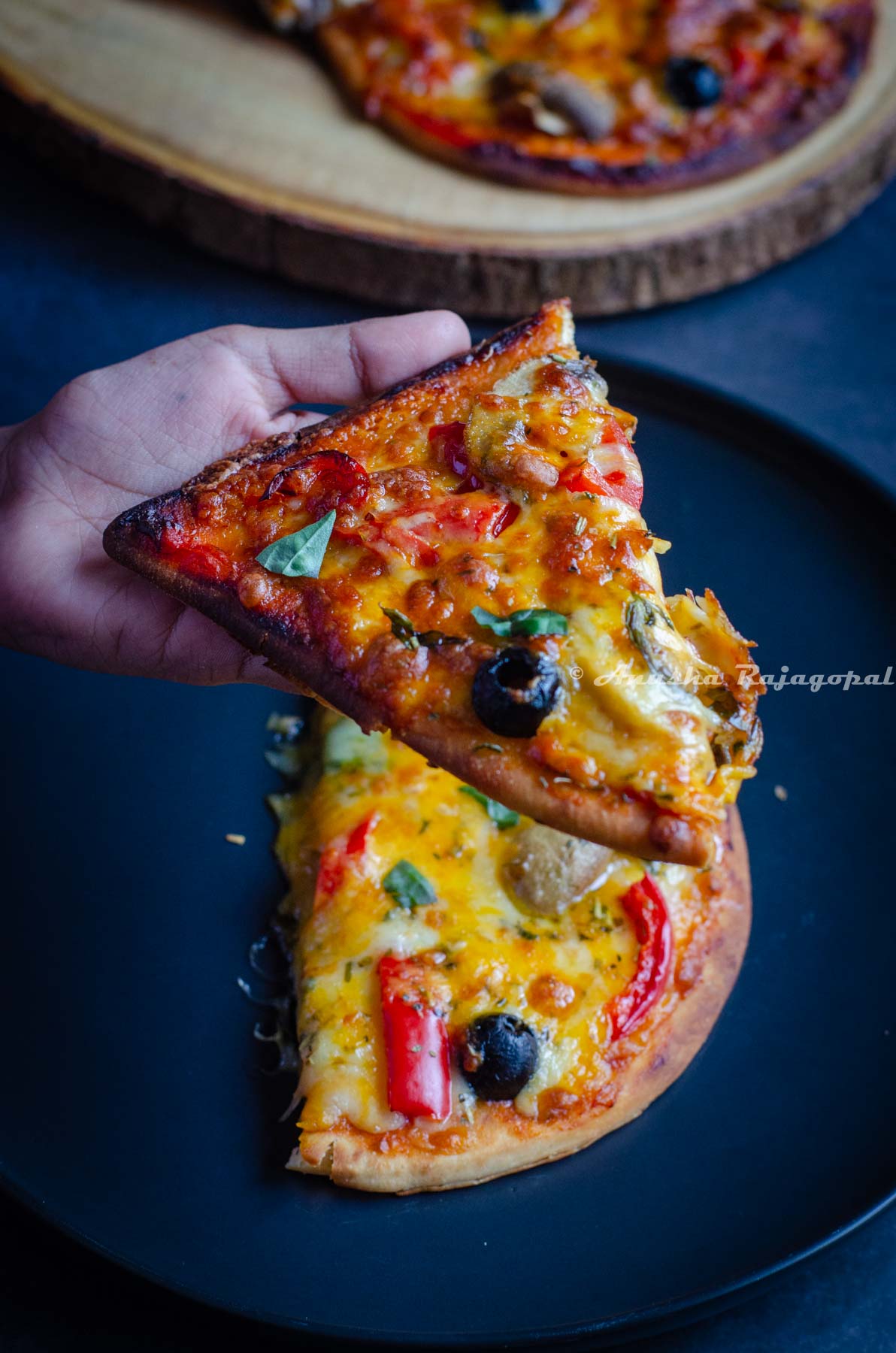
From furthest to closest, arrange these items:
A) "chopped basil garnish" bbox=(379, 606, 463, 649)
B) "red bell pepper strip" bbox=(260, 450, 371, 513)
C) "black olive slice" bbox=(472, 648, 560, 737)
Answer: "red bell pepper strip" bbox=(260, 450, 371, 513) → "chopped basil garnish" bbox=(379, 606, 463, 649) → "black olive slice" bbox=(472, 648, 560, 737)

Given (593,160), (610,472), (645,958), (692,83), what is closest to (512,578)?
(610,472)

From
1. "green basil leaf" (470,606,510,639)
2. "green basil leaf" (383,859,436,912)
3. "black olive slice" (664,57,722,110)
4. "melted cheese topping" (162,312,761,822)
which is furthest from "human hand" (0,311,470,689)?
"black olive slice" (664,57,722,110)

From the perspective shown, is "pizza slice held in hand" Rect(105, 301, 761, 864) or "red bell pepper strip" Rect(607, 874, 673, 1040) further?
"red bell pepper strip" Rect(607, 874, 673, 1040)

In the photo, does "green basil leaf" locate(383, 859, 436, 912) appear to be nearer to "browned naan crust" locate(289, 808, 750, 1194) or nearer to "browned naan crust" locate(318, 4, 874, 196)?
"browned naan crust" locate(289, 808, 750, 1194)

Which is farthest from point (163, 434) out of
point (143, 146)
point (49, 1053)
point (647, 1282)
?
point (647, 1282)

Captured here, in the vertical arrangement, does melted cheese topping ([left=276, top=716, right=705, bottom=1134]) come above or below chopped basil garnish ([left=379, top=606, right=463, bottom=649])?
below

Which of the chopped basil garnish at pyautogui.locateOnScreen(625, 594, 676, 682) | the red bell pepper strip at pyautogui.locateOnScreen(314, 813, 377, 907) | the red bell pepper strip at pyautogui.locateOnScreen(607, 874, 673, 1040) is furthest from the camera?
the red bell pepper strip at pyautogui.locateOnScreen(314, 813, 377, 907)

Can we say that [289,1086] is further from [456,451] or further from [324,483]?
[456,451]
